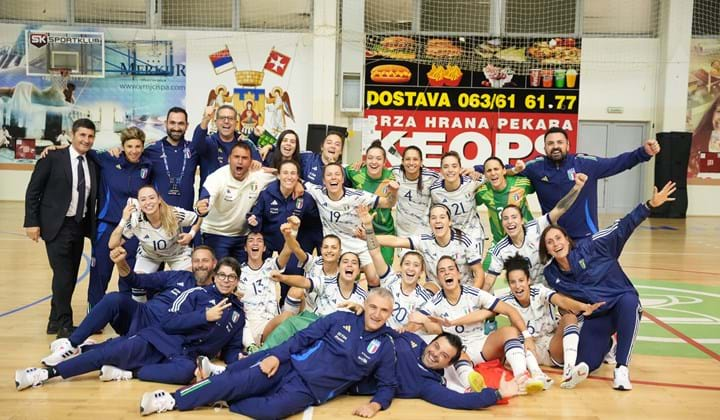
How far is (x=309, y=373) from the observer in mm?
4605

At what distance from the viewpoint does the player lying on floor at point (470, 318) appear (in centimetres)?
534

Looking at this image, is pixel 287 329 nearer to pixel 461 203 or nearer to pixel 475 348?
pixel 475 348

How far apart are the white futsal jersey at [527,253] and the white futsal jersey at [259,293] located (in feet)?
6.28

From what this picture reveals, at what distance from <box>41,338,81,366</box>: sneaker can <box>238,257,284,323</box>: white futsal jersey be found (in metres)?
1.42

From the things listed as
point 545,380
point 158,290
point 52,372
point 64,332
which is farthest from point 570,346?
point 64,332

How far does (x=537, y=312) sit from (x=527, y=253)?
2.02 ft

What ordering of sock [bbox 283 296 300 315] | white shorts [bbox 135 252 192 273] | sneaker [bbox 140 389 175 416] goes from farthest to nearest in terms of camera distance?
white shorts [bbox 135 252 192 273]
sock [bbox 283 296 300 315]
sneaker [bbox 140 389 175 416]

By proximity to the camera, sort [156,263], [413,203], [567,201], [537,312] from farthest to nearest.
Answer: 1. [413,203]
2. [567,201]
3. [156,263]
4. [537,312]

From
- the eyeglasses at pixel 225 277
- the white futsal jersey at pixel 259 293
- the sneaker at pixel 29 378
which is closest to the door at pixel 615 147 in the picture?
the white futsal jersey at pixel 259 293

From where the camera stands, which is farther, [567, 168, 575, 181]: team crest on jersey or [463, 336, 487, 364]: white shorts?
[567, 168, 575, 181]: team crest on jersey

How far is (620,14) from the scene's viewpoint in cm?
1775

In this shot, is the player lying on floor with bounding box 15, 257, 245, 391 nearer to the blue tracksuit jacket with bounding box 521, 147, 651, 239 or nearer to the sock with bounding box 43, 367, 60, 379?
the sock with bounding box 43, 367, 60, 379

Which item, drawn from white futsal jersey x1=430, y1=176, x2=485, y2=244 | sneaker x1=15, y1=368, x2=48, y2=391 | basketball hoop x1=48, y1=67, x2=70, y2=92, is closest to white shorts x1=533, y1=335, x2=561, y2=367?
white futsal jersey x1=430, y1=176, x2=485, y2=244

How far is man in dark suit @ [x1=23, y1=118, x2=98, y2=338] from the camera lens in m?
6.23
